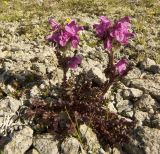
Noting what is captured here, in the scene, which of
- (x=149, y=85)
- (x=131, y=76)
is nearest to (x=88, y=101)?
(x=149, y=85)

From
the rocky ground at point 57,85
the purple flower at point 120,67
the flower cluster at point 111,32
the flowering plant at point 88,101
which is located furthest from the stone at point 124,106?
the flower cluster at point 111,32

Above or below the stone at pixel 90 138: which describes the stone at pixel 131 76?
above

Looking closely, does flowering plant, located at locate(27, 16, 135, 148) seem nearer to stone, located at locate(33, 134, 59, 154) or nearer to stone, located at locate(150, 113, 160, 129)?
stone, located at locate(33, 134, 59, 154)

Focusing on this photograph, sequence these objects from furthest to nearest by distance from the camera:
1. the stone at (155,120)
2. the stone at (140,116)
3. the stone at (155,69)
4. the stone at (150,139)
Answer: the stone at (155,69) < the stone at (140,116) < the stone at (155,120) < the stone at (150,139)

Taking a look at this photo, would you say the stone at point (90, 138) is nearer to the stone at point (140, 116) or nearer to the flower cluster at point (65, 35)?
the stone at point (140, 116)

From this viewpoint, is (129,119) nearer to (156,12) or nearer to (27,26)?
(27,26)

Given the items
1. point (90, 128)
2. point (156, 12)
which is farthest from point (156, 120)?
point (156, 12)

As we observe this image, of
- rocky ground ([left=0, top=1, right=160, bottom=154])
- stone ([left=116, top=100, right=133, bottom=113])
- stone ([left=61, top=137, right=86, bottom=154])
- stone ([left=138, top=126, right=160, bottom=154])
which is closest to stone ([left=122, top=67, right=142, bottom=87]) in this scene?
rocky ground ([left=0, top=1, right=160, bottom=154])

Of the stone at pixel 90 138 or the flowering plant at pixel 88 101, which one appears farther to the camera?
the stone at pixel 90 138

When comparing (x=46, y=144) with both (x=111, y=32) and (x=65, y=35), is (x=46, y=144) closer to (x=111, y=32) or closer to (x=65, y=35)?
(x=65, y=35)
